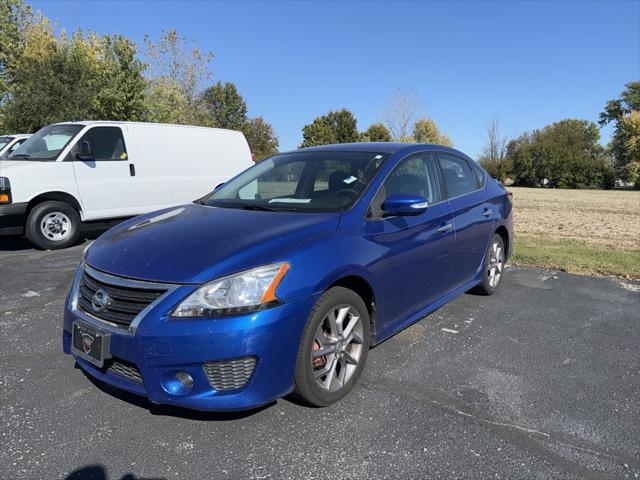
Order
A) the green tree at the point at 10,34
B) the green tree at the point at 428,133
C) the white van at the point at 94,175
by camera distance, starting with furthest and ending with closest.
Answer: the green tree at the point at 428,133
the green tree at the point at 10,34
the white van at the point at 94,175

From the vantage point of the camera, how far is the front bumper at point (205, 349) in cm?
245

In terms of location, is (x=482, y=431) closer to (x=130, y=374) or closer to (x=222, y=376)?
(x=222, y=376)

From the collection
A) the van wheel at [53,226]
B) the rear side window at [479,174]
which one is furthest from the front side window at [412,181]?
the van wheel at [53,226]

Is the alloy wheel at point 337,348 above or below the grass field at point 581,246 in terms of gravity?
above

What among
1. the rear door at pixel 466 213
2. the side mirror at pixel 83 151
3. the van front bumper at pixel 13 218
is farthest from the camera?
the side mirror at pixel 83 151

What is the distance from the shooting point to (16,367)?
3.53 meters

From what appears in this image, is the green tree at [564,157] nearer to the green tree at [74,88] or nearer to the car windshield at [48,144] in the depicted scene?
the green tree at [74,88]

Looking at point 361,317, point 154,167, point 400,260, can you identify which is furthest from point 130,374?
point 154,167

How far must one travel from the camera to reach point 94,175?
8.26 m

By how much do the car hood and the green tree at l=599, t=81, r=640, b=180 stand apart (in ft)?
247

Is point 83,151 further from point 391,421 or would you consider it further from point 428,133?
point 428,133

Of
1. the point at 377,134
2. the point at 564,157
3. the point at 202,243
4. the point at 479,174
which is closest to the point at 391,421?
the point at 202,243

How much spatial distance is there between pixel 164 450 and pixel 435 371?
1946 mm

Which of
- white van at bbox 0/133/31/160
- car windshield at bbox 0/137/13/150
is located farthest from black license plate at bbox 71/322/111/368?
car windshield at bbox 0/137/13/150
